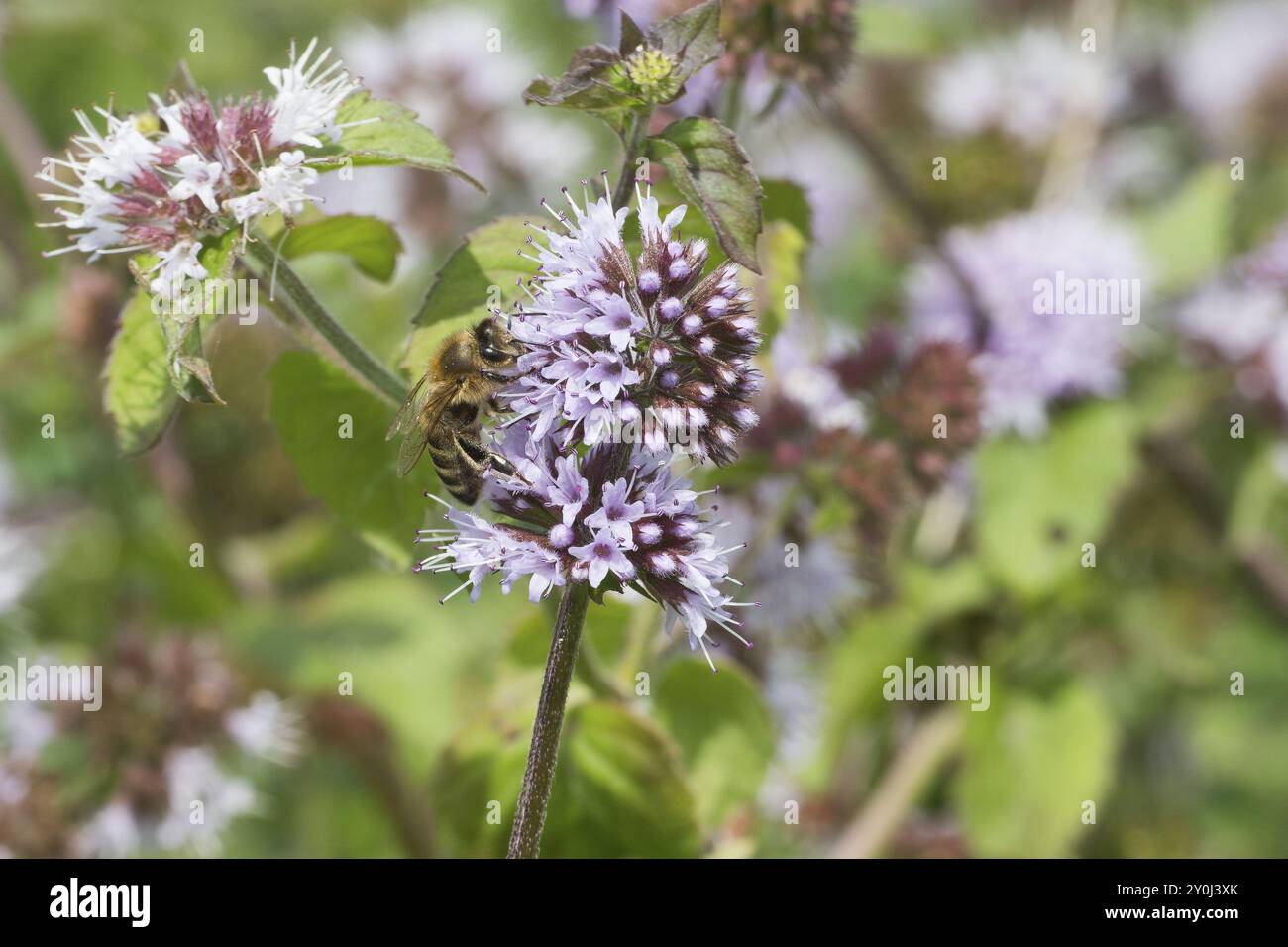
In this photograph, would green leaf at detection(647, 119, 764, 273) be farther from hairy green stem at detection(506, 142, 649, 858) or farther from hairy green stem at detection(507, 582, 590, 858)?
hairy green stem at detection(507, 582, 590, 858)

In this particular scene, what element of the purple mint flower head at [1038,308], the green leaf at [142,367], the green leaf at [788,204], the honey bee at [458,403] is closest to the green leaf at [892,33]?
the purple mint flower head at [1038,308]

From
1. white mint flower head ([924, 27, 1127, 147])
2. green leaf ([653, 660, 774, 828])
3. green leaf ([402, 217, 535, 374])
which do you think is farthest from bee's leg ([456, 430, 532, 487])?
white mint flower head ([924, 27, 1127, 147])

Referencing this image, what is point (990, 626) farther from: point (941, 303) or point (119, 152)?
point (119, 152)

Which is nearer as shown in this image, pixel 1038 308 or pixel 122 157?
pixel 122 157

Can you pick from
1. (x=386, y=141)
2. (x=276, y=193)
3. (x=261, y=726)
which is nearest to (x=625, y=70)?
(x=386, y=141)

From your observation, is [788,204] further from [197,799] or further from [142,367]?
[197,799]

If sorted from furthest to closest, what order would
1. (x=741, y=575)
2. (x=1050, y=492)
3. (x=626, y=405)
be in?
(x=1050, y=492)
(x=741, y=575)
(x=626, y=405)

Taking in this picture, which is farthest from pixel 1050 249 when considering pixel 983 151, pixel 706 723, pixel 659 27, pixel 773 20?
pixel 659 27

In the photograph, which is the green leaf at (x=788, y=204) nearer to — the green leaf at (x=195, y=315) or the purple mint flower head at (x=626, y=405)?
the purple mint flower head at (x=626, y=405)
